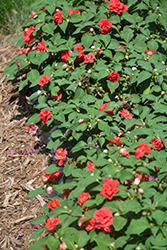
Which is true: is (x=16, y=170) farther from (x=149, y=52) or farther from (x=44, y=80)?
(x=149, y=52)

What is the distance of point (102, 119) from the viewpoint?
286 cm

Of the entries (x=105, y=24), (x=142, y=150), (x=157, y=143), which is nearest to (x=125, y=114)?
(x=157, y=143)

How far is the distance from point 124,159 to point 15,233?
1.66m

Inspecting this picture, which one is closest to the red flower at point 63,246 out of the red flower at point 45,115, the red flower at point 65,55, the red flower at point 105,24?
the red flower at point 45,115

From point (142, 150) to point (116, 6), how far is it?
201 cm

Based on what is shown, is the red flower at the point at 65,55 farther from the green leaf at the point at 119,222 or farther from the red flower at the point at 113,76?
the green leaf at the point at 119,222

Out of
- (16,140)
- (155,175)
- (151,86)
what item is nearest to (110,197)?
(155,175)

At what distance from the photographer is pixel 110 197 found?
6.95ft

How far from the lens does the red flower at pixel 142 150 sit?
2.27 m

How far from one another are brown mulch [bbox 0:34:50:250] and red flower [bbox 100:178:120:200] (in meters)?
1.37

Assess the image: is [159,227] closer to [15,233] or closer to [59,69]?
[15,233]

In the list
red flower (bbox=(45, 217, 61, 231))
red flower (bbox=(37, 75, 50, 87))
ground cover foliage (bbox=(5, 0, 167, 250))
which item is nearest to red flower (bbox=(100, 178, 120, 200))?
ground cover foliage (bbox=(5, 0, 167, 250))

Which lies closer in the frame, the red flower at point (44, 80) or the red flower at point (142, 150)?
the red flower at point (142, 150)

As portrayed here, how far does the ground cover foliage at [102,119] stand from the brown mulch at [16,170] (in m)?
0.29
